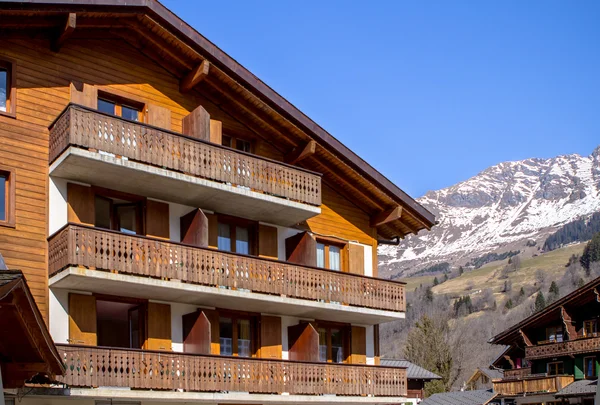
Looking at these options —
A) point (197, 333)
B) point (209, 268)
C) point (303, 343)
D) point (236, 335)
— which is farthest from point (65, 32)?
point (303, 343)

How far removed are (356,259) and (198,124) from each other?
24.7 ft

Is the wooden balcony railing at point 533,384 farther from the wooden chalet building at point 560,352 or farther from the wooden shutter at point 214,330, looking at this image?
the wooden shutter at point 214,330

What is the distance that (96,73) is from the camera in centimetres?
2523

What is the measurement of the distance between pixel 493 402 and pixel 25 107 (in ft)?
181

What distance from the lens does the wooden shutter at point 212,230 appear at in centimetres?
2720

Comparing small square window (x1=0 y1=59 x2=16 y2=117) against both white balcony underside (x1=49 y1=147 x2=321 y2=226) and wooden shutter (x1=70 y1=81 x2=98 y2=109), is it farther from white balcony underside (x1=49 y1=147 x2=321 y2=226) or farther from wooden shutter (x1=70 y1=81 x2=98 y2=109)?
white balcony underside (x1=49 y1=147 x2=321 y2=226)

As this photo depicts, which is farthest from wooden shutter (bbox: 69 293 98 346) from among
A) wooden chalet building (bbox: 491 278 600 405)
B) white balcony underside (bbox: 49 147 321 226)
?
wooden chalet building (bbox: 491 278 600 405)

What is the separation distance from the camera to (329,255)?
30.8m

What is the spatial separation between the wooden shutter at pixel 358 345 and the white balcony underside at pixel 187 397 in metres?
1.65

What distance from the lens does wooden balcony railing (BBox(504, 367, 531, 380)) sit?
6643 cm

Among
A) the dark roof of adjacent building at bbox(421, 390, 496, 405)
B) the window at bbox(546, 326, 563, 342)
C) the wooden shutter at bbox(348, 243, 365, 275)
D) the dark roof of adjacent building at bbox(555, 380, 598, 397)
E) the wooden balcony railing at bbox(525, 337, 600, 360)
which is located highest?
the wooden shutter at bbox(348, 243, 365, 275)

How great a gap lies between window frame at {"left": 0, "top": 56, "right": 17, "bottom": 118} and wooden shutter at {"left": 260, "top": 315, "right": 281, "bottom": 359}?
370 inches

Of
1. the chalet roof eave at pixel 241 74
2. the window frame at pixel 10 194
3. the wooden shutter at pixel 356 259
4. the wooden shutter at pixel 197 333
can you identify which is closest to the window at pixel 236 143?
the chalet roof eave at pixel 241 74

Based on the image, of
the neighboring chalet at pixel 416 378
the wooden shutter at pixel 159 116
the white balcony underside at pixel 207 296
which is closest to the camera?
the white balcony underside at pixel 207 296
